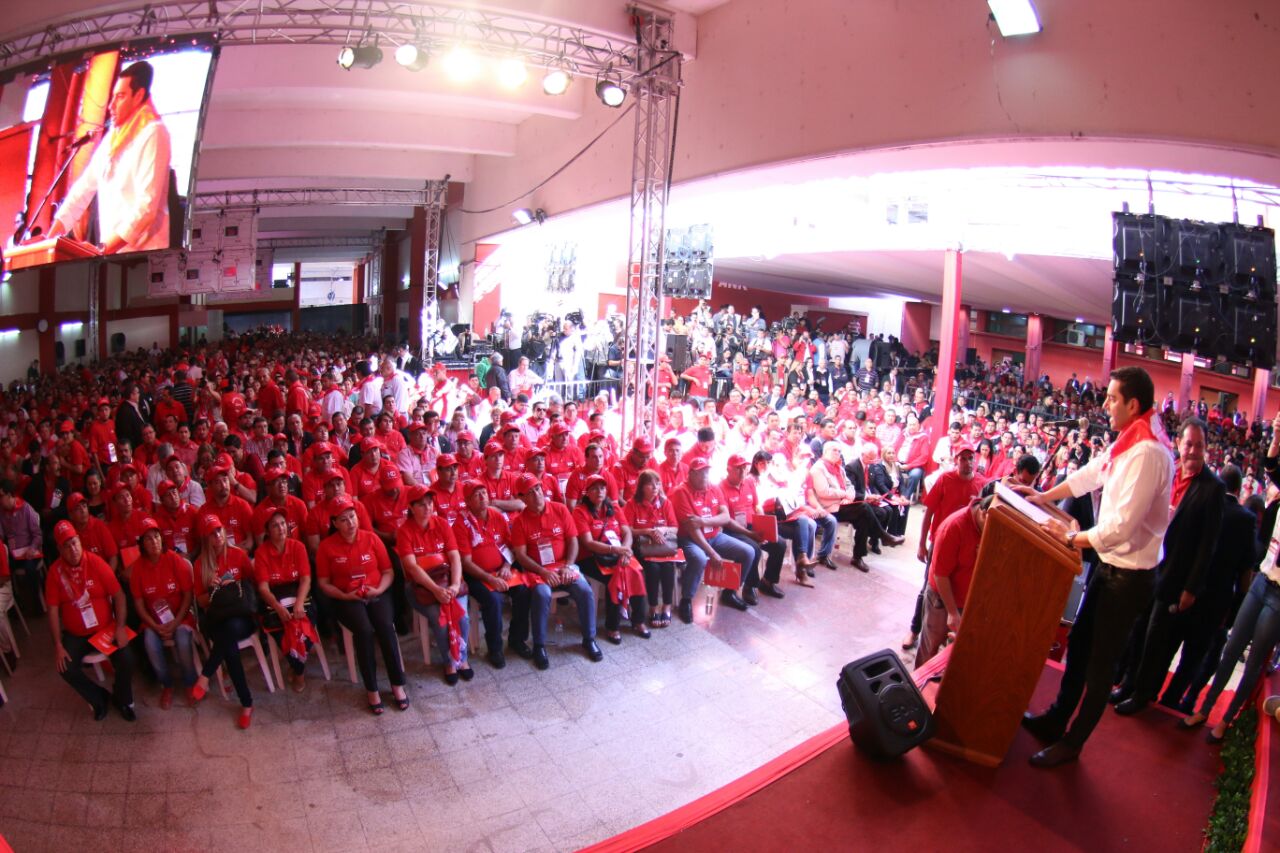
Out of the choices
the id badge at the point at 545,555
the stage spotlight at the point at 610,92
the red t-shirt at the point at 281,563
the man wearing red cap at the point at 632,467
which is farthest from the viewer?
the stage spotlight at the point at 610,92

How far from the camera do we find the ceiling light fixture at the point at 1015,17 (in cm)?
507

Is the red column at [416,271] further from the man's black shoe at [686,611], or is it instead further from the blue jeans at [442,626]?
the blue jeans at [442,626]

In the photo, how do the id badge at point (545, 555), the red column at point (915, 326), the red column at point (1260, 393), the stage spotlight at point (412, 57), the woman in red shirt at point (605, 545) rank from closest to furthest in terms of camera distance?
the id badge at point (545, 555)
the woman in red shirt at point (605, 545)
the stage spotlight at point (412, 57)
the red column at point (1260, 393)
the red column at point (915, 326)

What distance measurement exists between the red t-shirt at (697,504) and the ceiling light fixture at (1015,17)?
12.5 feet

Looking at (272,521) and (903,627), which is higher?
(272,521)

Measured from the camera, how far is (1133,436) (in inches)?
98.1

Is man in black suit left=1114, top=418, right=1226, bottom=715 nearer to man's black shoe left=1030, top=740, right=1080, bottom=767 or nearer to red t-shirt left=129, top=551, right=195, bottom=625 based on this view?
man's black shoe left=1030, top=740, right=1080, bottom=767

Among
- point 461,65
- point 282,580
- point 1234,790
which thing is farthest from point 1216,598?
point 461,65

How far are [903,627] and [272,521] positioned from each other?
4.53m

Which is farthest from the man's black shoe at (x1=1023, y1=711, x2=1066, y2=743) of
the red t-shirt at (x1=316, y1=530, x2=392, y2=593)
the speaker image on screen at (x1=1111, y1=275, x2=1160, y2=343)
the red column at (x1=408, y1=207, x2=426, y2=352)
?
the red column at (x1=408, y1=207, x2=426, y2=352)

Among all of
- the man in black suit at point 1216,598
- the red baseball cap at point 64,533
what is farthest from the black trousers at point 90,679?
the man in black suit at point 1216,598

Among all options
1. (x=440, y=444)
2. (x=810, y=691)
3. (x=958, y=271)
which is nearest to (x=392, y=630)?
(x=810, y=691)

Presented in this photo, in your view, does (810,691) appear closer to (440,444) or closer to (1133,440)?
(1133,440)

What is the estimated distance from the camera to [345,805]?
370 centimetres
